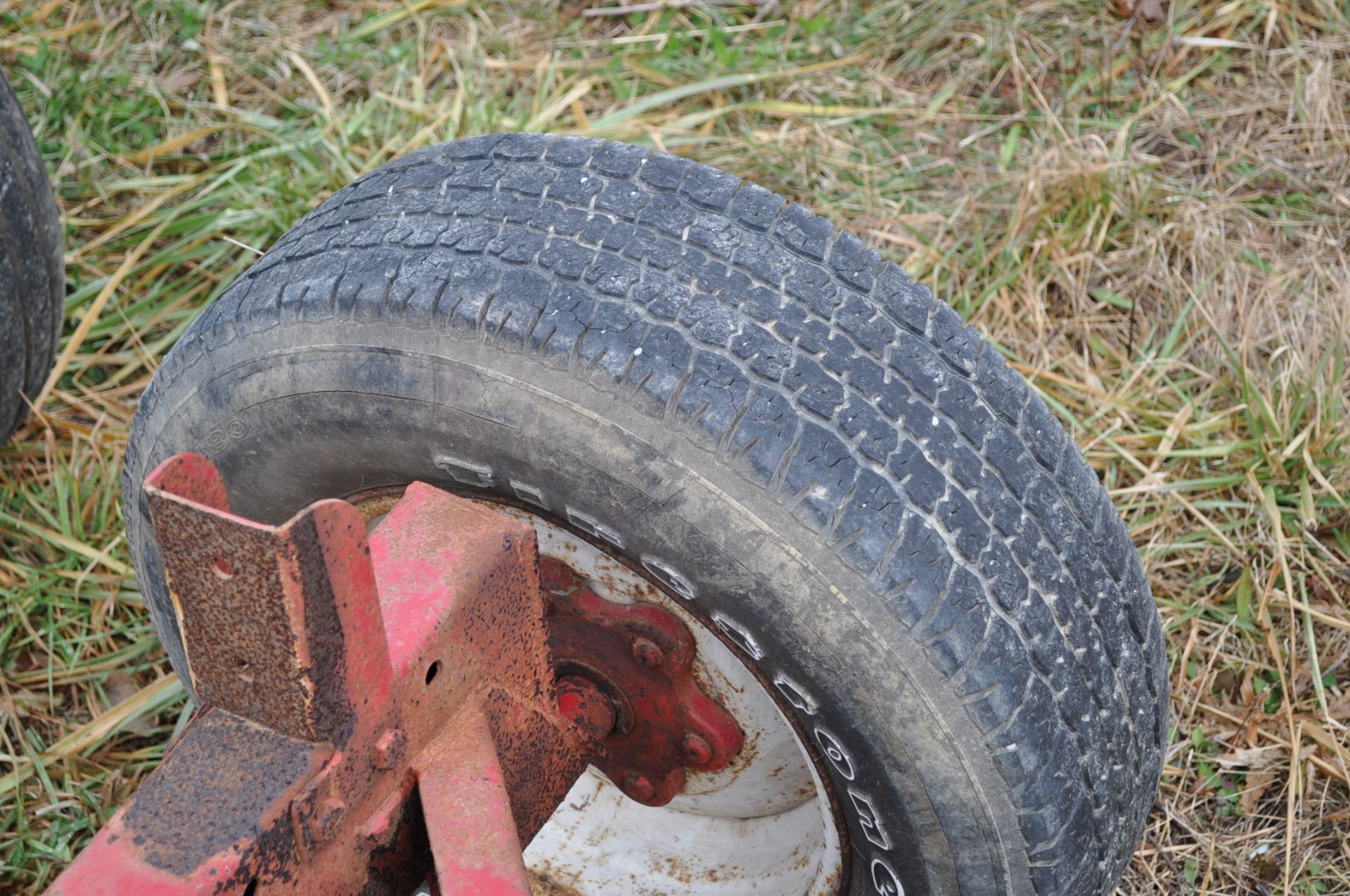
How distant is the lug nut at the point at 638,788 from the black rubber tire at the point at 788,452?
0.31m

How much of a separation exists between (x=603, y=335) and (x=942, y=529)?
44 cm

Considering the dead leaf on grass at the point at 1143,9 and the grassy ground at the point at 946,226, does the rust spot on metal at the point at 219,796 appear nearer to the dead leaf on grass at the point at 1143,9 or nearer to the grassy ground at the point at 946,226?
the grassy ground at the point at 946,226

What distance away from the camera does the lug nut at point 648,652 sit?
155cm

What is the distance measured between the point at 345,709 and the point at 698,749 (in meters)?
0.63

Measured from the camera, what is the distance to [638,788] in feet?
5.59

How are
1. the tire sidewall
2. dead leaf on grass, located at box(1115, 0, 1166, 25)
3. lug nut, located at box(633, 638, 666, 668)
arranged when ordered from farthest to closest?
dead leaf on grass, located at box(1115, 0, 1166, 25), lug nut, located at box(633, 638, 666, 668), the tire sidewall

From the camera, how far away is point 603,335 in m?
1.35

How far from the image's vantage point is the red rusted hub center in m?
1.55

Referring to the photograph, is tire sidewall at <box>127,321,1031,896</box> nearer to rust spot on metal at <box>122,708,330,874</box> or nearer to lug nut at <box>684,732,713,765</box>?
lug nut at <box>684,732,713,765</box>

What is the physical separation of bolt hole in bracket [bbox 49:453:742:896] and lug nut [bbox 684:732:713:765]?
0.19m

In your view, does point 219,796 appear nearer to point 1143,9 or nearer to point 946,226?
point 946,226

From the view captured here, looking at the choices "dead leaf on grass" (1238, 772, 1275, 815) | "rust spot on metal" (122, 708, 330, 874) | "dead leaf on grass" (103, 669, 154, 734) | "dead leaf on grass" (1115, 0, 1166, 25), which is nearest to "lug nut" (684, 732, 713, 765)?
"rust spot on metal" (122, 708, 330, 874)

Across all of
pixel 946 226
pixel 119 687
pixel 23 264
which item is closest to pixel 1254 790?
pixel 946 226

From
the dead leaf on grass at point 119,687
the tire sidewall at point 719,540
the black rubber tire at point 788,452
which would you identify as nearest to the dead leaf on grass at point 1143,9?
the black rubber tire at point 788,452
